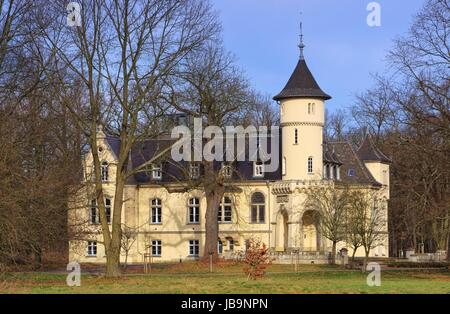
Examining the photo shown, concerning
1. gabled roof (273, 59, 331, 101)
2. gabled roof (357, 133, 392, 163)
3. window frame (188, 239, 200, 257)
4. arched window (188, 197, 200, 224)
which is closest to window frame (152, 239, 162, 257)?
window frame (188, 239, 200, 257)

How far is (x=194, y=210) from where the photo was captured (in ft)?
220

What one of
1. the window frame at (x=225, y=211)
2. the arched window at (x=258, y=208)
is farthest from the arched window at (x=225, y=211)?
the arched window at (x=258, y=208)

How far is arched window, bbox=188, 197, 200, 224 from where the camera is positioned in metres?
67.0

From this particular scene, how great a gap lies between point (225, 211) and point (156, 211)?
192 inches

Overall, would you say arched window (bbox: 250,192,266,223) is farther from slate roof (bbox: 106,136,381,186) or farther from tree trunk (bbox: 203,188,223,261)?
tree trunk (bbox: 203,188,223,261)

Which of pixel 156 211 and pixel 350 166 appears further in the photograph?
pixel 350 166

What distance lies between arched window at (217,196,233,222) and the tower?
4.96m

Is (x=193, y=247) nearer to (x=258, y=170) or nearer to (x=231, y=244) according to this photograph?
(x=231, y=244)

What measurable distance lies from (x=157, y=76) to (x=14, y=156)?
989 centimetres

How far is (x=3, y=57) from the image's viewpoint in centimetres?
3666

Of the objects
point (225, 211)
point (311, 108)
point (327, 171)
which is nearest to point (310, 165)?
point (327, 171)

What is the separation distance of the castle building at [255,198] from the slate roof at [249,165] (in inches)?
2.8
